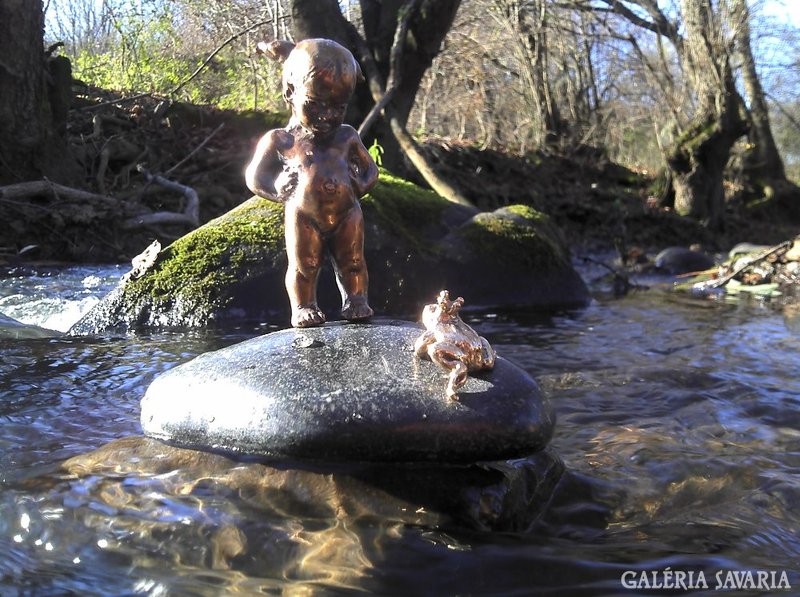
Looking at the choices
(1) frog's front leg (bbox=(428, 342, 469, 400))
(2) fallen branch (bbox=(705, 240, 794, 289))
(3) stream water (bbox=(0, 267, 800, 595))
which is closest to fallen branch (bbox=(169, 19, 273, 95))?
(2) fallen branch (bbox=(705, 240, 794, 289))

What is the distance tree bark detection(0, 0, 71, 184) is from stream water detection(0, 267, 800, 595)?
6400 millimetres

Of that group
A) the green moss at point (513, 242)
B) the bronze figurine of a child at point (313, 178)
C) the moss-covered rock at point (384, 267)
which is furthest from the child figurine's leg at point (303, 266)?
the green moss at point (513, 242)

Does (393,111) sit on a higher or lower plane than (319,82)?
higher

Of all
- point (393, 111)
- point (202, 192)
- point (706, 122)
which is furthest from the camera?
point (706, 122)

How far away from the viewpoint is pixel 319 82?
9.50 ft

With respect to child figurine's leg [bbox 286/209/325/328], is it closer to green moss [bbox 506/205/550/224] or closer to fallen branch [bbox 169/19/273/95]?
green moss [bbox 506/205/550/224]

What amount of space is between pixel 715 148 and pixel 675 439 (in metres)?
14.9

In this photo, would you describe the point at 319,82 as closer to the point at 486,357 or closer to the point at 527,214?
the point at 486,357

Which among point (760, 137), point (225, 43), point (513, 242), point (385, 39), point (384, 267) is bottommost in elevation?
point (384, 267)

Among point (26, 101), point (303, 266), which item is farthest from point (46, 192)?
point (303, 266)

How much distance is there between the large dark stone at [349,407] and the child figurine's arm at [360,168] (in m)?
0.70

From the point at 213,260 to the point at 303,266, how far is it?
2985 mm

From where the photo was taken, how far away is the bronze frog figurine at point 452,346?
2428 mm

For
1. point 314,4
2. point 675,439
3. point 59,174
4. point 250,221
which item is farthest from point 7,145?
point 675,439
